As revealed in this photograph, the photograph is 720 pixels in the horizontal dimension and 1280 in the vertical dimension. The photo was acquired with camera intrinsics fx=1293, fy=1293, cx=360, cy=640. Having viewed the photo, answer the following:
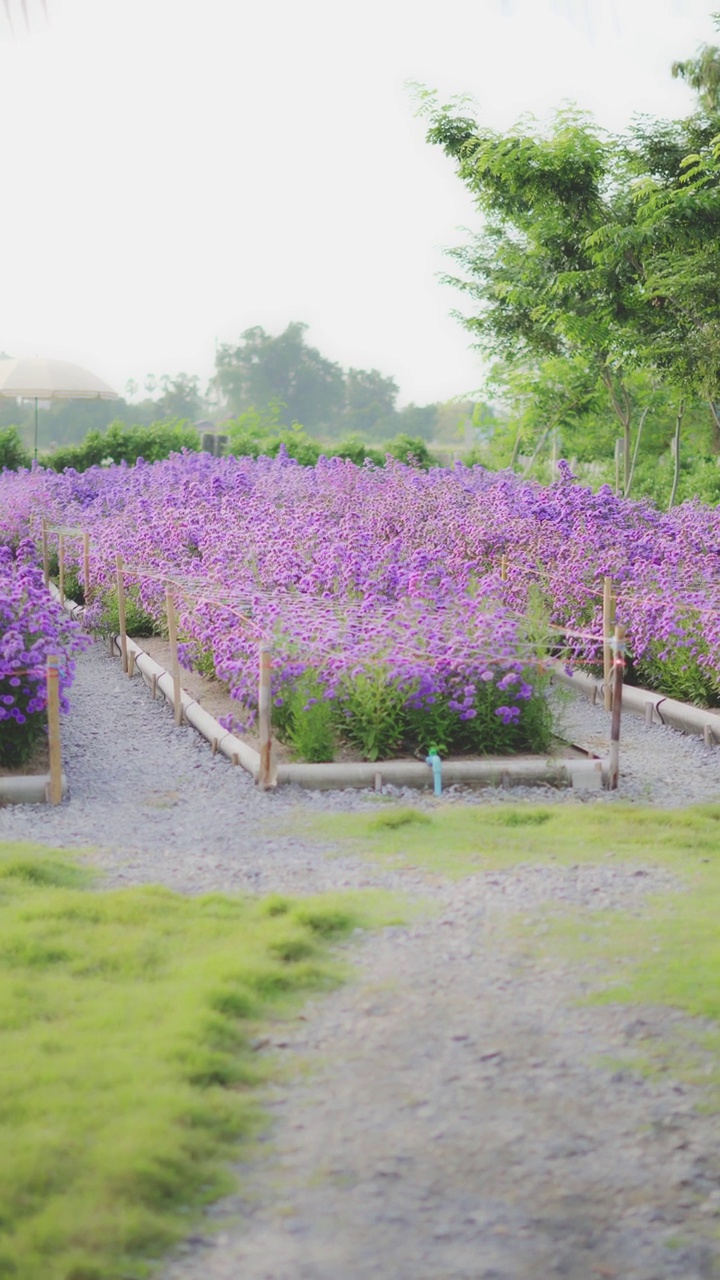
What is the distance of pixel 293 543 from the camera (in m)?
9.42

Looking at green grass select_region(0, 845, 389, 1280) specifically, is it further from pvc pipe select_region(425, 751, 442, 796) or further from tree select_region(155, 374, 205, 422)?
tree select_region(155, 374, 205, 422)

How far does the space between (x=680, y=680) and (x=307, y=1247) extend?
6140mm

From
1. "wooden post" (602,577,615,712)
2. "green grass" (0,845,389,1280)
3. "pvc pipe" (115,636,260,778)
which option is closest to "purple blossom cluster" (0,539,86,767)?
"pvc pipe" (115,636,260,778)

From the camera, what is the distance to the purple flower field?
6.61m

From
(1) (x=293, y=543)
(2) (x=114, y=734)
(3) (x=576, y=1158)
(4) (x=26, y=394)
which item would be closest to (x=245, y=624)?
(2) (x=114, y=734)

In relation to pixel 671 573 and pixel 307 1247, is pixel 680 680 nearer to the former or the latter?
pixel 671 573

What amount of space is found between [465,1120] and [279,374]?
217ft

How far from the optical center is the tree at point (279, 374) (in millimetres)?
66688

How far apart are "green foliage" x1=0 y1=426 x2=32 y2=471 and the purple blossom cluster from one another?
16.8m

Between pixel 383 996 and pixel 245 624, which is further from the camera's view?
Answer: pixel 245 624

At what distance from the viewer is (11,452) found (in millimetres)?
23078

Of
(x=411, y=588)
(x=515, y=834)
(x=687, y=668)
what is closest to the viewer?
(x=515, y=834)

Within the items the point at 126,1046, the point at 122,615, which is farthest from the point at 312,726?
the point at 122,615

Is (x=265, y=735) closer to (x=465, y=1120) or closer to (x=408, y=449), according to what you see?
(x=465, y=1120)
